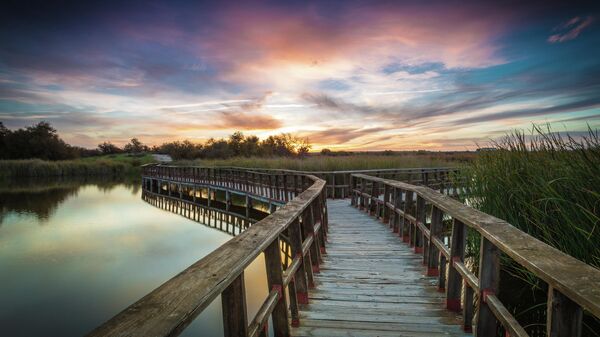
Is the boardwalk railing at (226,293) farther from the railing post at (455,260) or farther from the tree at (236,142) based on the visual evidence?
the tree at (236,142)

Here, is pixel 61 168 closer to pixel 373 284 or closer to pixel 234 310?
pixel 373 284

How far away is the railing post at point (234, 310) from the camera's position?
4.87ft

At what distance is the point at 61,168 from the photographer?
46.7 metres

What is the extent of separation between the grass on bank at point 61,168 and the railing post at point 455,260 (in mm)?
56628

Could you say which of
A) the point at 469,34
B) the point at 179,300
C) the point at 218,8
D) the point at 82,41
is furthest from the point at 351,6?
the point at 82,41

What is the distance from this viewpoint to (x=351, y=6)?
1289cm

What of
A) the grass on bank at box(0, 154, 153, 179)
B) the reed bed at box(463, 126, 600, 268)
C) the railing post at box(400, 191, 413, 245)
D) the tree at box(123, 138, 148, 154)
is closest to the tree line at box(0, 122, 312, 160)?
the grass on bank at box(0, 154, 153, 179)

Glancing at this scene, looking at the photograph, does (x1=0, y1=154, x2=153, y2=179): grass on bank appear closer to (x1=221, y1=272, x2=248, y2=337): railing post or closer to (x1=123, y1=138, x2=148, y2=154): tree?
(x1=123, y1=138, x2=148, y2=154): tree

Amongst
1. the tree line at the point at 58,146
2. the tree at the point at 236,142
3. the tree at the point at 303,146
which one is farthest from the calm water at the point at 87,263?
the tree at the point at 236,142

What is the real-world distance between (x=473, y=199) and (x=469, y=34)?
9794mm

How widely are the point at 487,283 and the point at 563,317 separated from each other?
0.92 metres

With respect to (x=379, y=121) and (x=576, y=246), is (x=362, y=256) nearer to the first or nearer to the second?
(x=576, y=246)

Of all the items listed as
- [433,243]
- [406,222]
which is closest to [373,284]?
[433,243]

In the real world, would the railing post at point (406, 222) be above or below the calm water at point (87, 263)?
above
